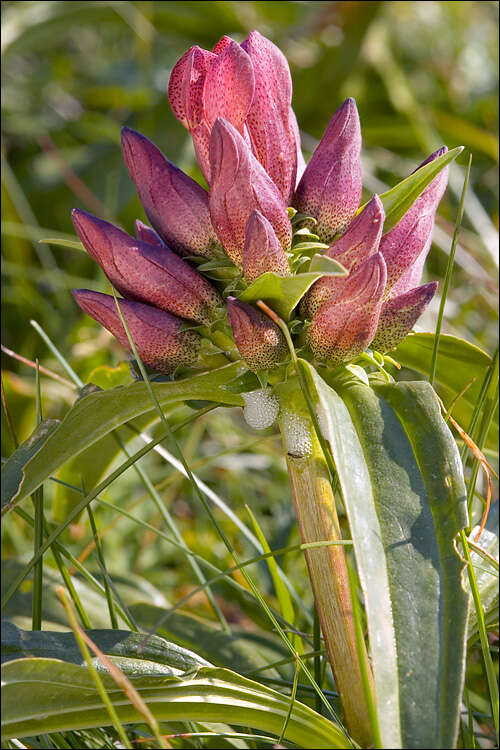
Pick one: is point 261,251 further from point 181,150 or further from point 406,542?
point 181,150

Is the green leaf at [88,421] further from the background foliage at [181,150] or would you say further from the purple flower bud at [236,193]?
the background foliage at [181,150]

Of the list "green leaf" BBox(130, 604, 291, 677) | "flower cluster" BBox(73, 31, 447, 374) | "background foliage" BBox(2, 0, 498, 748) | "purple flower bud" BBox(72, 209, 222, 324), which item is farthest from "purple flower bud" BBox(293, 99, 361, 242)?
"background foliage" BBox(2, 0, 498, 748)

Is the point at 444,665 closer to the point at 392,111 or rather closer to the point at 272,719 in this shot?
the point at 272,719

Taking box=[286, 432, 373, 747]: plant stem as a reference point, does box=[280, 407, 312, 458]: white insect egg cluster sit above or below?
above

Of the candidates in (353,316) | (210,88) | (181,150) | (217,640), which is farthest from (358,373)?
(181,150)

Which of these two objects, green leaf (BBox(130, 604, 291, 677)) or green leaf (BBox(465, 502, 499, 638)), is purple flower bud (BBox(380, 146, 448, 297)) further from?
green leaf (BBox(130, 604, 291, 677))

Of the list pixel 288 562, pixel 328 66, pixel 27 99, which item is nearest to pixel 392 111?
pixel 328 66
